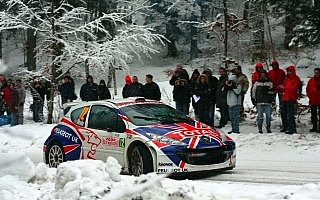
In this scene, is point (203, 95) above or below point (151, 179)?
above

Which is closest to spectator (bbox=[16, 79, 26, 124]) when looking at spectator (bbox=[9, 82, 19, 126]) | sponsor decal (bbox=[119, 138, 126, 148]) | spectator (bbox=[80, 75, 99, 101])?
spectator (bbox=[9, 82, 19, 126])

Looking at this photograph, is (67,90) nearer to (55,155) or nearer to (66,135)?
(55,155)

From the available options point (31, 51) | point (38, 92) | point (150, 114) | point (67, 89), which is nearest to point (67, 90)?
point (67, 89)

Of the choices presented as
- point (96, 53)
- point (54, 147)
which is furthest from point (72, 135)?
point (96, 53)

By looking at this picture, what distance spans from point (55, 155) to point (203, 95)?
22.2 feet

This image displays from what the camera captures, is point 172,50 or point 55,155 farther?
point 172,50

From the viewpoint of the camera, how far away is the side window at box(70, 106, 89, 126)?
34.5ft

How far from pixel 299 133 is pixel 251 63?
22.4 metres

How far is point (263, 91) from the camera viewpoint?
14.9 meters

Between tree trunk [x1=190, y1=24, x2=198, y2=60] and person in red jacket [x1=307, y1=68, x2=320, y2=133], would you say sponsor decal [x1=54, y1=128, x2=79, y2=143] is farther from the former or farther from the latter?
tree trunk [x1=190, y1=24, x2=198, y2=60]

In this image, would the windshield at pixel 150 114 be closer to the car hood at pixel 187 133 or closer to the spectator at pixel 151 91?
the car hood at pixel 187 133

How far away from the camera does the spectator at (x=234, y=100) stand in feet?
50.2

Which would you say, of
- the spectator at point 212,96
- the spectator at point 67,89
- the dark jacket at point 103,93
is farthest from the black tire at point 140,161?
the spectator at point 67,89

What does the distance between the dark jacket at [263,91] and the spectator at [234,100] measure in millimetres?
588
